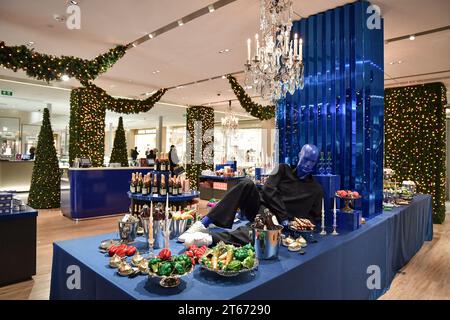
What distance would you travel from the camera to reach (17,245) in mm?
3115

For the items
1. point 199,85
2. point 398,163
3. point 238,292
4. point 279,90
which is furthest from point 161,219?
point 398,163

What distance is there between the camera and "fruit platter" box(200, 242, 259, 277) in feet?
5.03

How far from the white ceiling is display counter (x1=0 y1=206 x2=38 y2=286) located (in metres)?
2.57

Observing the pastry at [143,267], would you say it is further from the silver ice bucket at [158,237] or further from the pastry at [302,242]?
the pastry at [302,242]

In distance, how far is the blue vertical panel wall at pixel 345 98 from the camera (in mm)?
3459

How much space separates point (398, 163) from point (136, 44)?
251 inches

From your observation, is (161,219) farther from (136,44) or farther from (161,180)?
(136,44)

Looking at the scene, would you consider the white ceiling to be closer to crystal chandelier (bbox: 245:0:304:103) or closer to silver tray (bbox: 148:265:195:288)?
crystal chandelier (bbox: 245:0:304:103)

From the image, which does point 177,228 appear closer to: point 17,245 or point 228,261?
point 228,261

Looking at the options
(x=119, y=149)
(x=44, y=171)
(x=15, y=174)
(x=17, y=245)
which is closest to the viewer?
(x=17, y=245)

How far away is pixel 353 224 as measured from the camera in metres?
2.72

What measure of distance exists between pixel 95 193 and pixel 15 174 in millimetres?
5524

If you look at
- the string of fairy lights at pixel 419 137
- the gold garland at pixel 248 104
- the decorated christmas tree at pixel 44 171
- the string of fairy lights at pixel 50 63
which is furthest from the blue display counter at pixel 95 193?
the string of fairy lights at pixel 419 137

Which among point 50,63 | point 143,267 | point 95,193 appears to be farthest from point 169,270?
point 95,193
